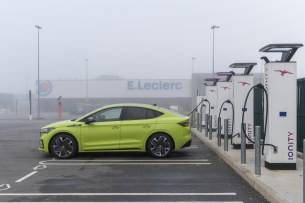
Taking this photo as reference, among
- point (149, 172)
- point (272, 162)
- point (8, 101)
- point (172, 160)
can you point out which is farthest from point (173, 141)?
point (8, 101)

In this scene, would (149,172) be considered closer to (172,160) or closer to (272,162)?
(172,160)

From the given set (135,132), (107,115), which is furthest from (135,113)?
(107,115)

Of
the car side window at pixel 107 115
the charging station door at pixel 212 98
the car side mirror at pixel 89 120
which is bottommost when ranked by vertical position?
the car side mirror at pixel 89 120

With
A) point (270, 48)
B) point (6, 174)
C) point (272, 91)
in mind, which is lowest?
point (6, 174)

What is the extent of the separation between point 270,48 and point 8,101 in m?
76.0

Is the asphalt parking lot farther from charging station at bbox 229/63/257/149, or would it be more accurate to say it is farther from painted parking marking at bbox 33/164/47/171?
charging station at bbox 229/63/257/149

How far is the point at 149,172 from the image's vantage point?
29.8 feet

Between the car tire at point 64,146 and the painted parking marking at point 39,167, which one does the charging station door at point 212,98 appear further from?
the painted parking marking at point 39,167

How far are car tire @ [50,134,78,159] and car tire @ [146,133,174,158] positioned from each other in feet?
6.66

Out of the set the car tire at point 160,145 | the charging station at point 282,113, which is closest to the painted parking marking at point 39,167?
the car tire at point 160,145

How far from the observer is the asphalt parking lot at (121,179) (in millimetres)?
6883

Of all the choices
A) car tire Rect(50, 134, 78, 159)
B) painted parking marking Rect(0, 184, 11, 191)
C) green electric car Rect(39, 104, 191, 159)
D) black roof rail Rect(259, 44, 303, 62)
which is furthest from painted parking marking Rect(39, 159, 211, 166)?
black roof rail Rect(259, 44, 303, 62)

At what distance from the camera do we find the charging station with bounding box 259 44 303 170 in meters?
8.57

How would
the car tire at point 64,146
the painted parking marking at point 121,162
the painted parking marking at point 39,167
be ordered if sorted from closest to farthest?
the painted parking marking at point 39,167
the painted parking marking at point 121,162
the car tire at point 64,146
